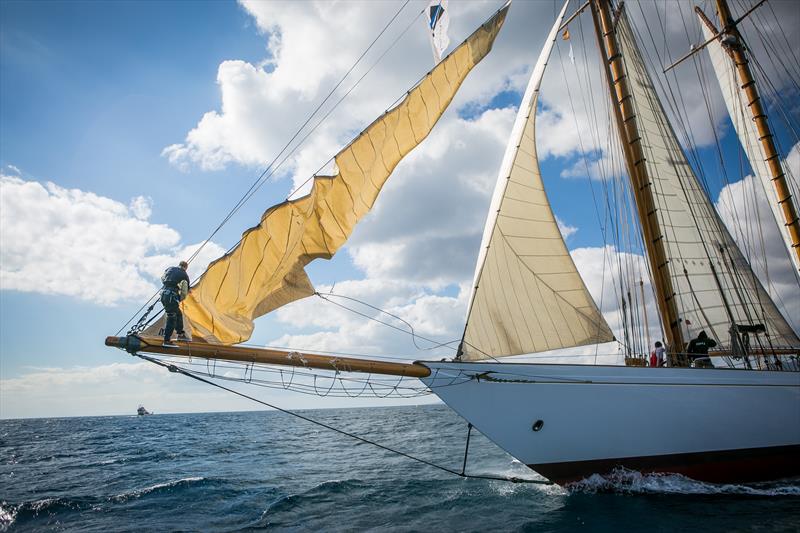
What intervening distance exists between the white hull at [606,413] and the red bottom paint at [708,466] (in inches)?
1.0

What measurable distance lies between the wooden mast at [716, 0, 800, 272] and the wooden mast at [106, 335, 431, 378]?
14.6 metres

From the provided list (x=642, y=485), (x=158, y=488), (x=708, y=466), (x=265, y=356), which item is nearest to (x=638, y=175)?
(x=708, y=466)

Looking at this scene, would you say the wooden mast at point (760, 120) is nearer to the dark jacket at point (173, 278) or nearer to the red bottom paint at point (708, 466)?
the red bottom paint at point (708, 466)

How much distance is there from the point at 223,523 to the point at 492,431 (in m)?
5.99

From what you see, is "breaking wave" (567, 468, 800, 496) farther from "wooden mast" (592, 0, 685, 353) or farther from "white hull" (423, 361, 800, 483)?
"wooden mast" (592, 0, 685, 353)

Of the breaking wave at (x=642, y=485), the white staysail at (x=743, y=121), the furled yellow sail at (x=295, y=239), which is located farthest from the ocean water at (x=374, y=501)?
the white staysail at (x=743, y=121)

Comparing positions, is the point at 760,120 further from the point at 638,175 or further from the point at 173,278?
the point at 173,278

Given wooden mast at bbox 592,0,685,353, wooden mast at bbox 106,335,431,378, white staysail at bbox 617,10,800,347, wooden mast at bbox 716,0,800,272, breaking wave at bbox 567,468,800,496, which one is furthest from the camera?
wooden mast at bbox 716,0,800,272

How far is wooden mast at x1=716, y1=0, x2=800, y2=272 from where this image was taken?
1453 centimetres

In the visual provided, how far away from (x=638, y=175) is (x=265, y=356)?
10.8 m

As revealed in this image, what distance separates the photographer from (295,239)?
23.7 feet

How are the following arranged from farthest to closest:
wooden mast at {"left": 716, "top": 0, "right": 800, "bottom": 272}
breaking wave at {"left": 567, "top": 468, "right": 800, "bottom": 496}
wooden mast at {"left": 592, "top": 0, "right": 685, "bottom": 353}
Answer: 1. wooden mast at {"left": 716, "top": 0, "right": 800, "bottom": 272}
2. wooden mast at {"left": 592, "top": 0, "right": 685, "bottom": 353}
3. breaking wave at {"left": 567, "top": 468, "right": 800, "bottom": 496}

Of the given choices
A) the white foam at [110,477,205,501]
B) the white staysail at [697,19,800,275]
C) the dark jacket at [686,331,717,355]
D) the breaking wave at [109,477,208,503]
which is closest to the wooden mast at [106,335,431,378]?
the dark jacket at [686,331,717,355]

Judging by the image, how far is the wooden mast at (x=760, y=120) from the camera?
1453 centimetres
